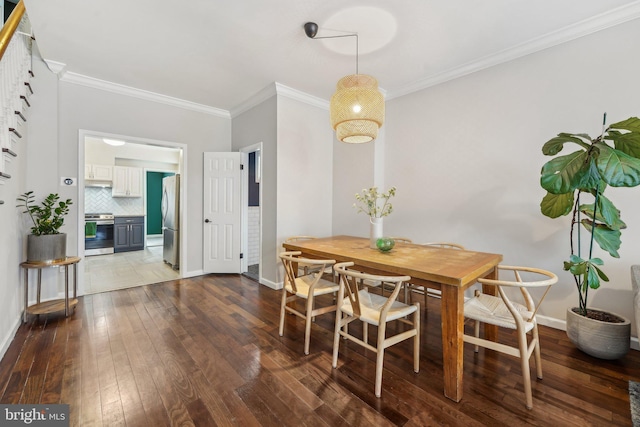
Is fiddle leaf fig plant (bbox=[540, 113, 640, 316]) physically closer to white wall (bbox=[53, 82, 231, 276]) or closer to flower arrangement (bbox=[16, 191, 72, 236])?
white wall (bbox=[53, 82, 231, 276])

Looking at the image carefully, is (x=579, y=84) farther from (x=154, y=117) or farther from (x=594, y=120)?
(x=154, y=117)

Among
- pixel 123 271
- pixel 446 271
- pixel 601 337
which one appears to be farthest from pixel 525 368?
pixel 123 271

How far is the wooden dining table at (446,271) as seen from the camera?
5.38ft

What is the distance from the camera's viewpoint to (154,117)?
4062 mm

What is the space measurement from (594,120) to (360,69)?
7.79 ft

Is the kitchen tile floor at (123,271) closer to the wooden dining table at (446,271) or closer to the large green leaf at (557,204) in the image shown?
the wooden dining table at (446,271)

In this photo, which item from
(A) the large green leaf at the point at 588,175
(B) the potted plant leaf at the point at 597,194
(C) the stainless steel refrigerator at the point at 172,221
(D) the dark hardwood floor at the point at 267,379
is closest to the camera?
(D) the dark hardwood floor at the point at 267,379

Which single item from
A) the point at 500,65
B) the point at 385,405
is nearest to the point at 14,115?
the point at 385,405

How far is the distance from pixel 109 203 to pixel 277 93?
5635 mm

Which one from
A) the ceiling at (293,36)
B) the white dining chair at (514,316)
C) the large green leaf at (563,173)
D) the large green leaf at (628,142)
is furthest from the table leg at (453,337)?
the ceiling at (293,36)

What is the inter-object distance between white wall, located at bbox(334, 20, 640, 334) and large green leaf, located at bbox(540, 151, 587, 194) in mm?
763

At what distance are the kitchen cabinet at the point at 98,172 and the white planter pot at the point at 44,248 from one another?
421cm

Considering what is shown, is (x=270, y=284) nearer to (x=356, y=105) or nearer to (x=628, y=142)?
(x=356, y=105)

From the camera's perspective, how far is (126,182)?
6.66 meters
